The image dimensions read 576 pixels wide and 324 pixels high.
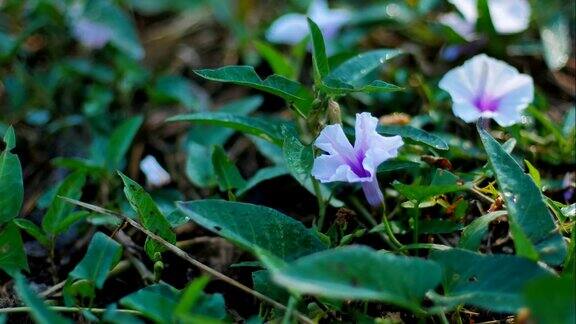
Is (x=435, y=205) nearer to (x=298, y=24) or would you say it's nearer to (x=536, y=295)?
(x=536, y=295)

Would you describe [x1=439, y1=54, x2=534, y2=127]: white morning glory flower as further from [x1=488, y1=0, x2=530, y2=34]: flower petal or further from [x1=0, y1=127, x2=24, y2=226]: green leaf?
[x1=0, y1=127, x2=24, y2=226]: green leaf

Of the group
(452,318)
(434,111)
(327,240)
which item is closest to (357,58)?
(434,111)

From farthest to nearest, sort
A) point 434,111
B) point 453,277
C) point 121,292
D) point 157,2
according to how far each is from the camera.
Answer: point 157,2, point 434,111, point 121,292, point 453,277

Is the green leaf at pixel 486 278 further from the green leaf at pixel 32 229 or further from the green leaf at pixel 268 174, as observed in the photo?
the green leaf at pixel 32 229

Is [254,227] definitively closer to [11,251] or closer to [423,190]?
[423,190]

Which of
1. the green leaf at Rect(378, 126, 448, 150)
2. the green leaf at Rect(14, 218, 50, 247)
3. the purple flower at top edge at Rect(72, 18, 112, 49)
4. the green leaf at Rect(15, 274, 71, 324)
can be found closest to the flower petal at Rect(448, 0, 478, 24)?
the green leaf at Rect(378, 126, 448, 150)

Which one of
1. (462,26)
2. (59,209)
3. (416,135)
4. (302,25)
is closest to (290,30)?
(302,25)

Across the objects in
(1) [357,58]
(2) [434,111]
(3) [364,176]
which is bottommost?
(2) [434,111]
